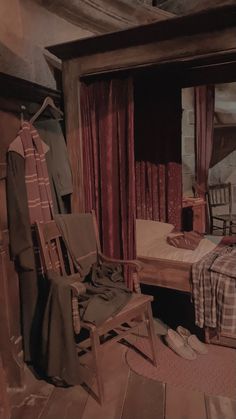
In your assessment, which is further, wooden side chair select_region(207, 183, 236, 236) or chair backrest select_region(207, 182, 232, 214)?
chair backrest select_region(207, 182, 232, 214)

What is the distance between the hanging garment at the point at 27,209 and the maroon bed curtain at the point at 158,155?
1.53 m

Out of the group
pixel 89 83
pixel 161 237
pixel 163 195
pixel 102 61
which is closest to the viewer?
pixel 102 61

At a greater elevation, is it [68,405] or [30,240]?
[30,240]

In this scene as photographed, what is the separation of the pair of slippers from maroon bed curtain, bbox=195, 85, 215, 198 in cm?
303

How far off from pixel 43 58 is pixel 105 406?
101 inches

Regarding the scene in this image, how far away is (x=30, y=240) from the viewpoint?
6.93 ft

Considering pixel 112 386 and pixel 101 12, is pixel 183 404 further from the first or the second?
pixel 101 12

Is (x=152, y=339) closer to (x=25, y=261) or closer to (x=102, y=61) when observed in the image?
(x=25, y=261)

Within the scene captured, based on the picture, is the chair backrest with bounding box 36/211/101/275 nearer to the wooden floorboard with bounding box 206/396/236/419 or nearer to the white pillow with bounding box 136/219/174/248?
the white pillow with bounding box 136/219/174/248

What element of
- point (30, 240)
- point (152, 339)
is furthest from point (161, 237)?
point (30, 240)

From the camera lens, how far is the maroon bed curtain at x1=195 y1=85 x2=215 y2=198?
15.3 feet

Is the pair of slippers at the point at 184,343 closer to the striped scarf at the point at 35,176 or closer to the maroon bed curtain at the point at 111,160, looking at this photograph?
the maroon bed curtain at the point at 111,160

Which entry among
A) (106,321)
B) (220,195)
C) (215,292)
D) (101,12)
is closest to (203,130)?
(220,195)

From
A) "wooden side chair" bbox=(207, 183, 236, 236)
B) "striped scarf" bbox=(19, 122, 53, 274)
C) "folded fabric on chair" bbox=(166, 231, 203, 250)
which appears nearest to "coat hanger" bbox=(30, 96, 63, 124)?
"striped scarf" bbox=(19, 122, 53, 274)
